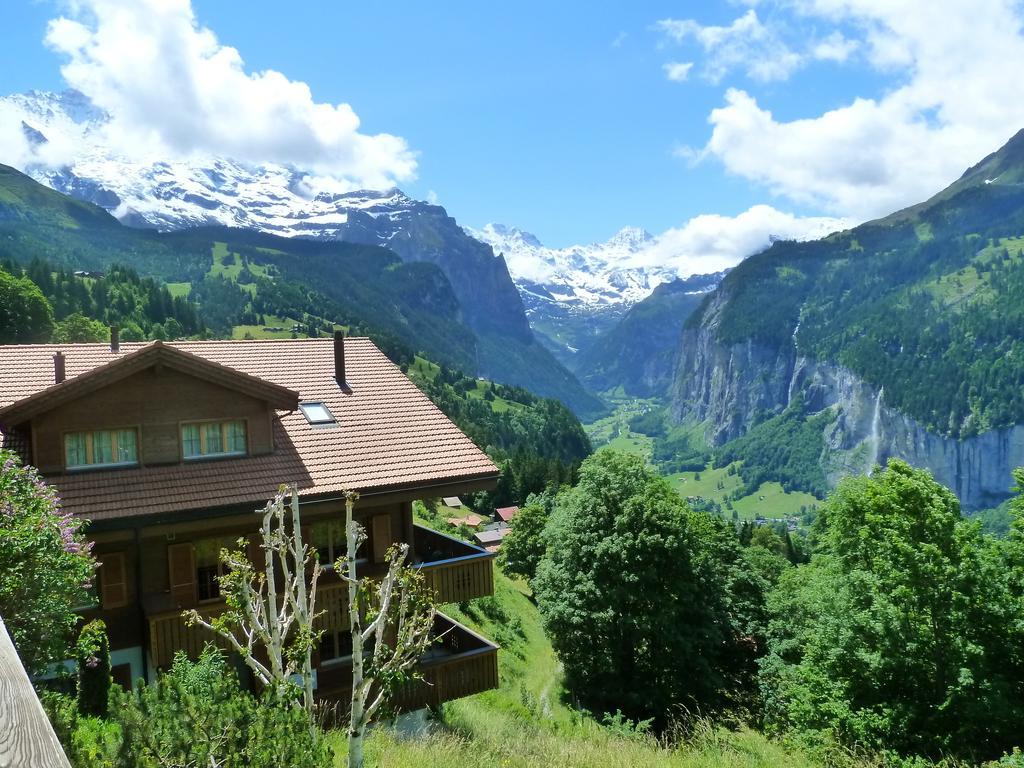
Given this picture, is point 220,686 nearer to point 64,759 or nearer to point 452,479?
point 64,759

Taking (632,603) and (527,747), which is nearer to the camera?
(527,747)

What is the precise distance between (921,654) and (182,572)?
22.0 meters

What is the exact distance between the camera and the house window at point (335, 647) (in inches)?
718

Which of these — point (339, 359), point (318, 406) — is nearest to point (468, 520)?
point (339, 359)

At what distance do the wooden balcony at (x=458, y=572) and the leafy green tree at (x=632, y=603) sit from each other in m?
13.7

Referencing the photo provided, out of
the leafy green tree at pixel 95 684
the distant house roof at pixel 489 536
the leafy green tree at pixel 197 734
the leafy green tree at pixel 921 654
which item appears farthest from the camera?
the distant house roof at pixel 489 536

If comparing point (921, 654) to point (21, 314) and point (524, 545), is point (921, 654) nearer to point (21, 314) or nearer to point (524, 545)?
point (524, 545)

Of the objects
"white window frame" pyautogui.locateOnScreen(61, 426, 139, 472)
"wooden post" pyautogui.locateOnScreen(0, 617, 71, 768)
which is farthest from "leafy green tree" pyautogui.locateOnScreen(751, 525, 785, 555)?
"wooden post" pyautogui.locateOnScreen(0, 617, 71, 768)

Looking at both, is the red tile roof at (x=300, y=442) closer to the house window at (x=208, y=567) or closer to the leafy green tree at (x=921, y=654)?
the house window at (x=208, y=567)

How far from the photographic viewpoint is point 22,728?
1.95 meters

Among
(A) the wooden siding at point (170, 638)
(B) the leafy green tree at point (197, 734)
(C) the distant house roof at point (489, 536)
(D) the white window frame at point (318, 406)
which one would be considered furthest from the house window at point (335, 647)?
(C) the distant house roof at point (489, 536)

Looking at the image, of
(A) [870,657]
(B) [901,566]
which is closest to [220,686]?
(A) [870,657]

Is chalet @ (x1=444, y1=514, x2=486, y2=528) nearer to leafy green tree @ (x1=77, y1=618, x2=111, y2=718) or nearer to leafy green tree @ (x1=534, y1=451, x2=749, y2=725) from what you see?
leafy green tree @ (x1=534, y1=451, x2=749, y2=725)

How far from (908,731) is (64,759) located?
2633cm
